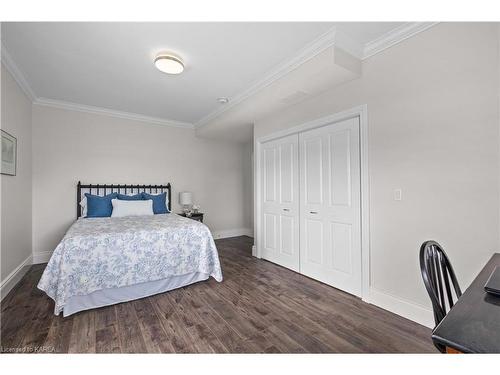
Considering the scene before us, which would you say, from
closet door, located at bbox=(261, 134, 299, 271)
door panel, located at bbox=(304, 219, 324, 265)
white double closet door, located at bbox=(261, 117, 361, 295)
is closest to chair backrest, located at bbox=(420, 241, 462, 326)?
white double closet door, located at bbox=(261, 117, 361, 295)

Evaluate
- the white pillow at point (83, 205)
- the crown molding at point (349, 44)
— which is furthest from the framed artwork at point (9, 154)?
the crown molding at point (349, 44)

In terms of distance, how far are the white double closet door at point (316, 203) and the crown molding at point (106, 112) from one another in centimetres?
230

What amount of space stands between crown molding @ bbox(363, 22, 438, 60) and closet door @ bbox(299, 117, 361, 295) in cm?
69

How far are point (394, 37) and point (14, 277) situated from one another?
5.00 m

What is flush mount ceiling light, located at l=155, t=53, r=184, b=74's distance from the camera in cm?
248

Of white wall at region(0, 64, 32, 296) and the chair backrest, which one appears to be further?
white wall at region(0, 64, 32, 296)

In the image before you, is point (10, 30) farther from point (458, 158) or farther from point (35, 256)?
point (458, 158)

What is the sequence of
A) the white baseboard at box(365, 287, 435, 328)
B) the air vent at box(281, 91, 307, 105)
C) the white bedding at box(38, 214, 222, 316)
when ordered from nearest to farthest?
the white baseboard at box(365, 287, 435, 328) → the white bedding at box(38, 214, 222, 316) → the air vent at box(281, 91, 307, 105)

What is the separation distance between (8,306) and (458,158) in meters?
4.35

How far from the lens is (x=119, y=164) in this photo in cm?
446

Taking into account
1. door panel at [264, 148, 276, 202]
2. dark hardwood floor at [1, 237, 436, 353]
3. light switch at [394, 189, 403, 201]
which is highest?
door panel at [264, 148, 276, 202]

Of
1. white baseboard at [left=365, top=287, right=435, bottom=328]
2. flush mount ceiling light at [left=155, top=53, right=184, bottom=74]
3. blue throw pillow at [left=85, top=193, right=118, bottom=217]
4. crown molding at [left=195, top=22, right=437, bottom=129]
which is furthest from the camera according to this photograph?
blue throw pillow at [left=85, top=193, right=118, bottom=217]

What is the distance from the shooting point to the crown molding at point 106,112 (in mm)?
3855

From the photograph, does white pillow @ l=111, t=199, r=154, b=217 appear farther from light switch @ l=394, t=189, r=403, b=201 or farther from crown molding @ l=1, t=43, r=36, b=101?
light switch @ l=394, t=189, r=403, b=201
